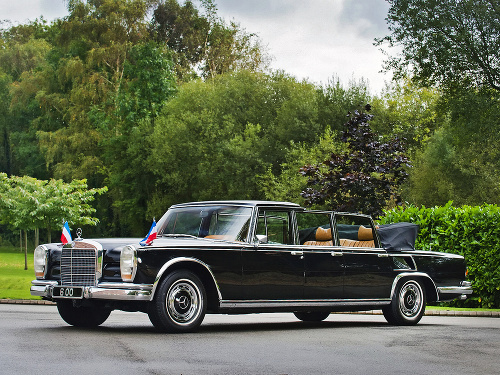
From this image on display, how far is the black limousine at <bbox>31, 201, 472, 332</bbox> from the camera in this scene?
1089 centimetres

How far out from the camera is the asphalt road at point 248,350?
798cm

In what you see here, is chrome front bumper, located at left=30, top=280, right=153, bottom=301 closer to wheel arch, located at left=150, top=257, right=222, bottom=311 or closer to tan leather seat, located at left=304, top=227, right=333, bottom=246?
wheel arch, located at left=150, top=257, right=222, bottom=311

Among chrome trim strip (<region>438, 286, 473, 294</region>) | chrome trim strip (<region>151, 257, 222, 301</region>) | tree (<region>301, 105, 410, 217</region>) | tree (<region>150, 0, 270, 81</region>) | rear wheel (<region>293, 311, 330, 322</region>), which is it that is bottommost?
rear wheel (<region>293, 311, 330, 322</region>)

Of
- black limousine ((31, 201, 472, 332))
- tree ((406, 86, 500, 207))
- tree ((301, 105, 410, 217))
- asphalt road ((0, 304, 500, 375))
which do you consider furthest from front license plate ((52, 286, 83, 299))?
tree ((406, 86, 500, 207))

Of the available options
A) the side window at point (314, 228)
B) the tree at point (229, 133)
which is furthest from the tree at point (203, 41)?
the side window at point (314, 228)

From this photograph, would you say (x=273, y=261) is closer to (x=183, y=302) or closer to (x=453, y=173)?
(x=183, y=302)

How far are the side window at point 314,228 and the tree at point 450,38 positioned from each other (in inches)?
782

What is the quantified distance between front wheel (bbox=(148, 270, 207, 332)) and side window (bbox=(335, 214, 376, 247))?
3.32m

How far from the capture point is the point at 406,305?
14.0m

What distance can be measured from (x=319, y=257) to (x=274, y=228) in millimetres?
917

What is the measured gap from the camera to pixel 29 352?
29.1 ft

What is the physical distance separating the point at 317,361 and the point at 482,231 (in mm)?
11788

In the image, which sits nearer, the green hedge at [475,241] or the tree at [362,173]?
the green hedge at [475,241]

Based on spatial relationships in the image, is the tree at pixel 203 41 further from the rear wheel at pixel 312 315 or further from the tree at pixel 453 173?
the rear wheel at pixel 312 315
